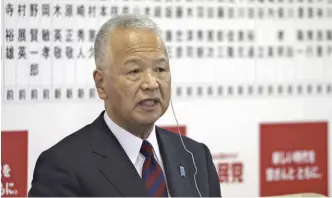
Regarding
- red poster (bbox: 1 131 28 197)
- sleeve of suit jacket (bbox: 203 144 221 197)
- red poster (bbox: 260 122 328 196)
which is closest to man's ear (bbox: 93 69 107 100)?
sleeve of suit jacket (bbox: 203 144 221 197)

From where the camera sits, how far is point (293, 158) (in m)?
2.47

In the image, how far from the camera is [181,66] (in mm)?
2279

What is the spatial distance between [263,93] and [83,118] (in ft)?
2.71

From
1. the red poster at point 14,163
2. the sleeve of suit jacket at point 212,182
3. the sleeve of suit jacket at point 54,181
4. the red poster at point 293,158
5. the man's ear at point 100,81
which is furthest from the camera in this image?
the red poster at point 293,158

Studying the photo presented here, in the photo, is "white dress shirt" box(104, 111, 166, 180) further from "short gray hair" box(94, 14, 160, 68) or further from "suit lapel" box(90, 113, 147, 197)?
"short gray hair" box(94, 14, 160, 68)

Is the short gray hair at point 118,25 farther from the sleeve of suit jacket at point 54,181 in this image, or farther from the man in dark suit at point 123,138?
the sleeve of suit jacket at point 54,181

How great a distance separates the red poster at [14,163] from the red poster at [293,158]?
3.46 feet

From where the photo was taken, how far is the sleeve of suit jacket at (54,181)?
1.31m

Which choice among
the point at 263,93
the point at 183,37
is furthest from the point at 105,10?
the point at 263,93

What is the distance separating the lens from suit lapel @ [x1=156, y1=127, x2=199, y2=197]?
1.43 m

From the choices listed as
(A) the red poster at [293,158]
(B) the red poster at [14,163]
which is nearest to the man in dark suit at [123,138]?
(B) the red poster at [14,163]

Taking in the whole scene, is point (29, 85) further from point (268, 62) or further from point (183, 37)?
point (268, 62)

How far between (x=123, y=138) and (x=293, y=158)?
1.27 meters

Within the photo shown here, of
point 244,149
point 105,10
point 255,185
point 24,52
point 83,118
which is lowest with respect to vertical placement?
point 255,185
